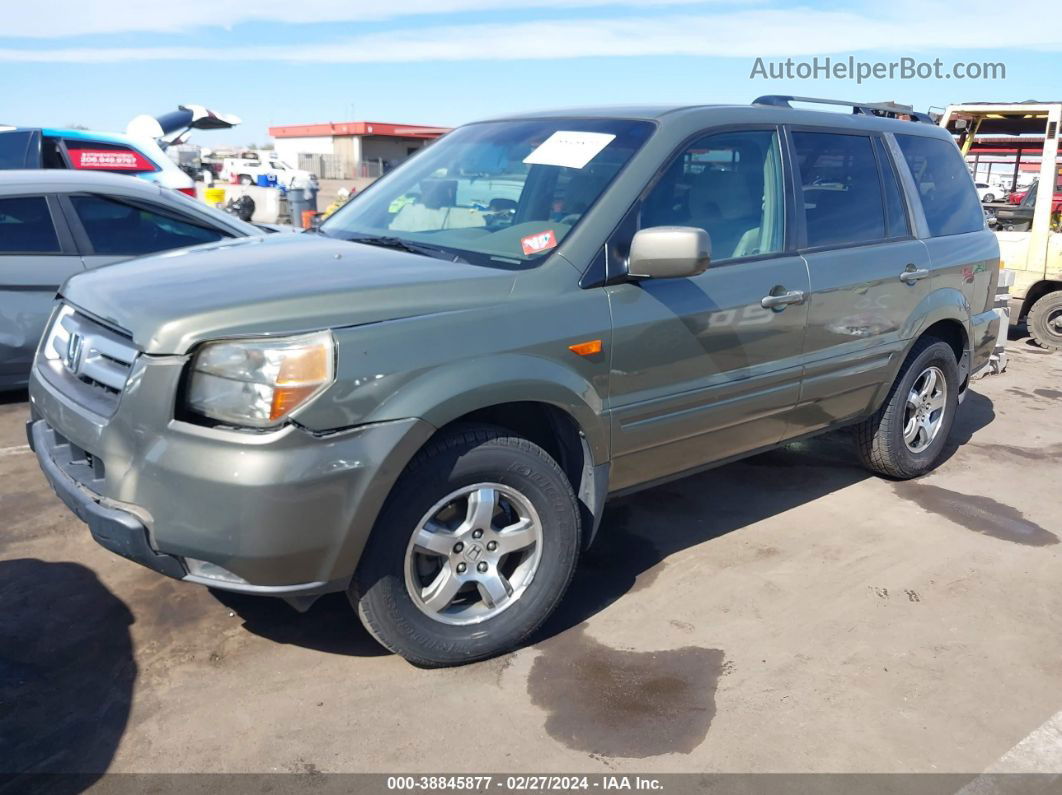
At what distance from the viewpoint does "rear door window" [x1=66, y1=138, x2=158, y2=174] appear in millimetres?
8539

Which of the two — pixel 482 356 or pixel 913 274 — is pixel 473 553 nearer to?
pixel 482 356

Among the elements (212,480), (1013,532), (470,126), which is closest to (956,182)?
(1013,532)

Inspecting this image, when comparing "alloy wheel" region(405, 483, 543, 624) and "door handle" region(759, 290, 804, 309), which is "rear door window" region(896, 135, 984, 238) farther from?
"alloy wheel" region(405, 483, 543, 624)

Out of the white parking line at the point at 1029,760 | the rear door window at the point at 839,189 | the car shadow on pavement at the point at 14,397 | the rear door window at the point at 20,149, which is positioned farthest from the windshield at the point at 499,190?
the rear door window at the point at 20,149

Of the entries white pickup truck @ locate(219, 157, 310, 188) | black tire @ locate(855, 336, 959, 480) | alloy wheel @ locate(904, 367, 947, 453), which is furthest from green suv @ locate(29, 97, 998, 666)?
white pickup truck @ locate(219, 157, 310, 188)

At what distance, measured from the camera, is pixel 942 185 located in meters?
5.08

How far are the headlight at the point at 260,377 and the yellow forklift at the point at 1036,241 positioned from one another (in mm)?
8025

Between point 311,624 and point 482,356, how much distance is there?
127 cm

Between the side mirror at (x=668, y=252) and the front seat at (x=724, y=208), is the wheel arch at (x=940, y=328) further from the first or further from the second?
the side mirror at (x=668, y=252)

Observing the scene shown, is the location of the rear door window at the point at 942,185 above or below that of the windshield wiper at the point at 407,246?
above

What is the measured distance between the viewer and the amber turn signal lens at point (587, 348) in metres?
3.15

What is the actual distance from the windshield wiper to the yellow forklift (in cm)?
716

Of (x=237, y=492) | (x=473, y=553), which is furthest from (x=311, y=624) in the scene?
(x=237, y=492)

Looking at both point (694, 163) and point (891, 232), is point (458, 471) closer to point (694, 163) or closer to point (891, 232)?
point (694, 163)
